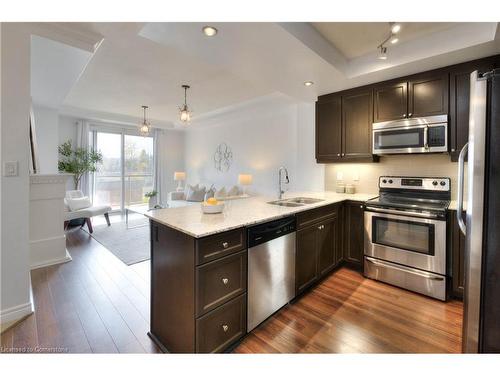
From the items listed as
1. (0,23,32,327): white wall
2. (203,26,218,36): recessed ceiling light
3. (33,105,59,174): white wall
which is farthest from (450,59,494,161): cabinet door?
Answer: (33,105,59,174): white wall

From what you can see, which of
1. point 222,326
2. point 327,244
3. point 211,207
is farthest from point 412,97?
point 222,326

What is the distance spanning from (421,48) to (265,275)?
2.61 meters

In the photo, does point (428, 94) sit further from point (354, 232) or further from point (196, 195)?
point (196, 195)

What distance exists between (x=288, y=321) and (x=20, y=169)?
254 centimetres

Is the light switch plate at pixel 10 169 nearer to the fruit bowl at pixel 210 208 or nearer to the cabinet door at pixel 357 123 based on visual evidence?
the fruit bowl at pixel 210 208

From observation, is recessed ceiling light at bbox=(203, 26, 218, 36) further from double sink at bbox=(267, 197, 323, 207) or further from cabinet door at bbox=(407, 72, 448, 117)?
cabinet door at bbox=(407, 72, 448, 117)

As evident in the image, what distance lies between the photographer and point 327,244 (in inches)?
106

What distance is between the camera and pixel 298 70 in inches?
101

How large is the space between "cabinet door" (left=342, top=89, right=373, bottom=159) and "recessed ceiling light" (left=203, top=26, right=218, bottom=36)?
6.87 ft

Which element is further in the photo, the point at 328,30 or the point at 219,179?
the point at 219,179

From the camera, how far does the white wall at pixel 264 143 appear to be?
3.98 metres
